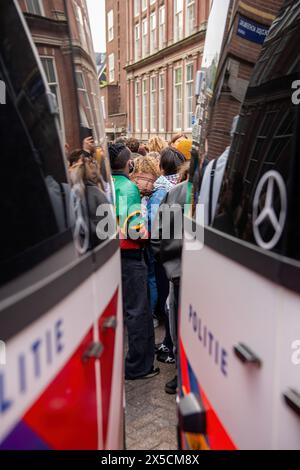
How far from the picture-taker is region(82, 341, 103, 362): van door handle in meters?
1.42

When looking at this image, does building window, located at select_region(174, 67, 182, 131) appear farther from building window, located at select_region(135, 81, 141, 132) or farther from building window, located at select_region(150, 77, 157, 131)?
building window, located at select_region(135, 81, 141, 132)

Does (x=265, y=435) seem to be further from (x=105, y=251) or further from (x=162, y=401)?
(x=162, y=401)

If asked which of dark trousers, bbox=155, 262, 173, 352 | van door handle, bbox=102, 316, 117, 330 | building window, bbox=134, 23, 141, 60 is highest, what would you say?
building window, bbox=134, 23, 141, 60

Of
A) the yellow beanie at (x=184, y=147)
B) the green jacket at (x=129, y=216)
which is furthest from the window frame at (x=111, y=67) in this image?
the green jacket at (x=129, y=216)

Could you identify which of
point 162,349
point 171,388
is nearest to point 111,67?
point 162,349

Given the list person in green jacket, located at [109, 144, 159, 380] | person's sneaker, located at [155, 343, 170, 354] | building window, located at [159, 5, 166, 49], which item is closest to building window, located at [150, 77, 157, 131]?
building window, located at [159, 5, 166, 49]

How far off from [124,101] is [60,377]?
41026mm

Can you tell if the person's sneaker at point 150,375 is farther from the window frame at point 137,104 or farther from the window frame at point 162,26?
the window frame at point 137,104

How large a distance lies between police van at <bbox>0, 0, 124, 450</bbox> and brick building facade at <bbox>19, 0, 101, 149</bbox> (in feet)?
0.20

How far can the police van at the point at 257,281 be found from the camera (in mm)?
1254

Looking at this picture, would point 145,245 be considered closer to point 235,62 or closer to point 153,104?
point 235,62

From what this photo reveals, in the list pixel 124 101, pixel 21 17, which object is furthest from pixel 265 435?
pixel 124 101

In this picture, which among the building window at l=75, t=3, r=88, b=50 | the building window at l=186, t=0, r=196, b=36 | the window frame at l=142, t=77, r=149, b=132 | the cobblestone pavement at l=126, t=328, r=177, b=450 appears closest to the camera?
the building window at l=75, t=3, r=88, b=50

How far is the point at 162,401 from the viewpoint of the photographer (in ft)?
A: 12.9
